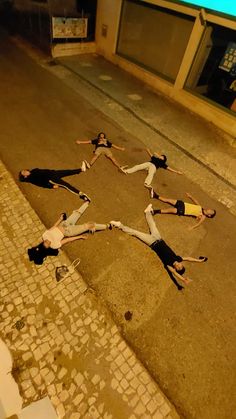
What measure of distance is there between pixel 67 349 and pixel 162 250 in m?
2.74

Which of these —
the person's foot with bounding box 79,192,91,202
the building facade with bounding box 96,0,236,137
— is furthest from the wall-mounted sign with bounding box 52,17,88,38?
the person's foot with bounding box 79,192,91,202

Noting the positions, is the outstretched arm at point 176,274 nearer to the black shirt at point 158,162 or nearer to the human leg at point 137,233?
the human leg at point 137,233

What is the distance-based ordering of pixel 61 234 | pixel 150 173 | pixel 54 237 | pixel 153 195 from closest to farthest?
pixel 54 237
pixel 61 234
pixel 153 195
pixel 150 173

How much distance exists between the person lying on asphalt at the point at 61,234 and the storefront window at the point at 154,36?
888cm

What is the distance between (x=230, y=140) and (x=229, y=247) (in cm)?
519

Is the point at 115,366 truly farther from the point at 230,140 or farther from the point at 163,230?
the point at 230,140

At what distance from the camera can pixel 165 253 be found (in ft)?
19.3

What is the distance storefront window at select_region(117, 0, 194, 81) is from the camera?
11.0 metres

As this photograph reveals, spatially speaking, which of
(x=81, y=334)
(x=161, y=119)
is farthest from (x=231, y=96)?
(x=81, y=334)

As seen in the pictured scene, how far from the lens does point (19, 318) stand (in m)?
4.82

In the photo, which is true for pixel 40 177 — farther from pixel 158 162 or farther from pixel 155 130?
pixel 155 130

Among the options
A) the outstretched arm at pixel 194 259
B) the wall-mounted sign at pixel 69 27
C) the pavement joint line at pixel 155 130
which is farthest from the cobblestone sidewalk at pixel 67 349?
the wall-mounted sign at pixel 69 27

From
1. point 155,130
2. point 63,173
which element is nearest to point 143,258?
point 63,173

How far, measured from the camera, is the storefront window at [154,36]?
10961 mm
